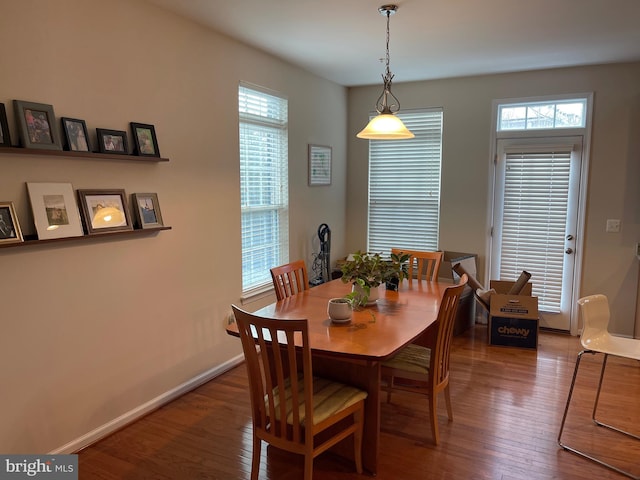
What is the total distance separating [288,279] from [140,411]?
128 cm

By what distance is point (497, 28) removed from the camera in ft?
10.9

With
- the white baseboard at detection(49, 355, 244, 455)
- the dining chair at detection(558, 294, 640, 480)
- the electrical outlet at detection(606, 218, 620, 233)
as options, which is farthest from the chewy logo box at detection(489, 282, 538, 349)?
the white baseboard at detection(49, 355, 244, 455)

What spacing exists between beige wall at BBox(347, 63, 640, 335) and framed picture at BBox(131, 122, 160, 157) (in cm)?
309

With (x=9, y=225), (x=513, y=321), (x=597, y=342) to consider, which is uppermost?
(x=9, y=225)

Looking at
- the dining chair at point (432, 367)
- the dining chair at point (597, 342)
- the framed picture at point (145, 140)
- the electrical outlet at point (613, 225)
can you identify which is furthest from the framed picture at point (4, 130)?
the electrical outlet at point (613, 225)

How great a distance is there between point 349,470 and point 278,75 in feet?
10.7

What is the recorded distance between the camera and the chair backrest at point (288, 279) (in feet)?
9.90

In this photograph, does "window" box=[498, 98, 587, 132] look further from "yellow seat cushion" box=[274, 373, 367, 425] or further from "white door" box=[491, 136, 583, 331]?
"yellow seat cushion" box=[274, 373, 367, 425]

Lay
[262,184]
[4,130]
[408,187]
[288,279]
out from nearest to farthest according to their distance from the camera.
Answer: [4,130], [288,279], [262,184], [408,187]

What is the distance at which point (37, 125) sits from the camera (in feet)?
7.45

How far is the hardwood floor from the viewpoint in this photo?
7.95ft

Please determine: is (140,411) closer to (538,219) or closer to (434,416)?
(434,416)

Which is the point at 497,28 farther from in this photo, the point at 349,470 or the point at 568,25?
the point at 349,470

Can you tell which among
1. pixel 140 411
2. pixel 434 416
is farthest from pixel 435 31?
pixel 140 411
